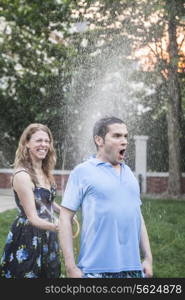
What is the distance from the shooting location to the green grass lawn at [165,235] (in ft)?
24.1

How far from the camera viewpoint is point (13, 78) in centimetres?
2153

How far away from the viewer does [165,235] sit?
A: 9.24m

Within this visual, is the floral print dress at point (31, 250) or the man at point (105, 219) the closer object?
the man at point (105, 219)

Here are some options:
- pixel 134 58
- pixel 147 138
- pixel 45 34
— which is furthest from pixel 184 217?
pixel 45 34

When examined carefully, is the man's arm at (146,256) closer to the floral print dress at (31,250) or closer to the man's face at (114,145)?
the man's face at (114,145)

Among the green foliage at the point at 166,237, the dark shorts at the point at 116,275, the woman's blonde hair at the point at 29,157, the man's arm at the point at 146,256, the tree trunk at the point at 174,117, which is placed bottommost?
the green foliage at the point at 166,237

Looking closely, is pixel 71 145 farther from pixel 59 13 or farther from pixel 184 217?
pixel 184 217

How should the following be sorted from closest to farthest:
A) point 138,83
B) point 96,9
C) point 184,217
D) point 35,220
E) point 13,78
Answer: point 35,220
point 184,217
point 96,9
point 138,83
point 13,78

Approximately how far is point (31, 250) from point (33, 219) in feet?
0.82

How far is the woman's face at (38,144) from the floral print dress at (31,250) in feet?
0.77

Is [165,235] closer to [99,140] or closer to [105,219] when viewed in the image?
[99,140]

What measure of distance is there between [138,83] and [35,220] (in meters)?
16.0

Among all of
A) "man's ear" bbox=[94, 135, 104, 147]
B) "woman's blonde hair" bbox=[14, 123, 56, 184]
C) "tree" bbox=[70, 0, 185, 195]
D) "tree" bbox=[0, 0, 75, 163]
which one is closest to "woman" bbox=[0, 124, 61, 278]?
"woman's blonde hair" bbox=[14, 123, 56, 184]

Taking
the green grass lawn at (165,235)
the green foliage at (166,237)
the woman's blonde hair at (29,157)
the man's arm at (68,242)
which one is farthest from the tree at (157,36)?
the man's arm at (68,242)
